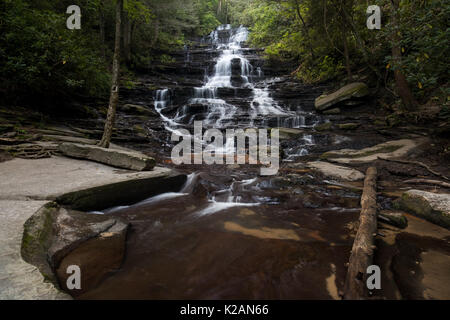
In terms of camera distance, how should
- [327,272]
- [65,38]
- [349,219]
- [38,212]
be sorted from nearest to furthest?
1. [327,272]
2. [38,212]
3. [349,219]
4. [65,38]

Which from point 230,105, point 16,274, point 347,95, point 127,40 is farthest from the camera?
point 127,40

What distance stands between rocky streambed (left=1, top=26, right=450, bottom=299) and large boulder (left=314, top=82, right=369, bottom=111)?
6.14 ft

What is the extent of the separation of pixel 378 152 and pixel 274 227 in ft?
19.0

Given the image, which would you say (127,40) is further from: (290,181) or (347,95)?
(290,181)

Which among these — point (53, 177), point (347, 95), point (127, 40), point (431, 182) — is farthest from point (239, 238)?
point (127, 40)

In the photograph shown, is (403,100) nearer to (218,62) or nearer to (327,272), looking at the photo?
(327,272)

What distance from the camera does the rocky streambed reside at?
87.7 inches

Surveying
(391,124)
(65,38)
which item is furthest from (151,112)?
(391,124)

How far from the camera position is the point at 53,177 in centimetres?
418

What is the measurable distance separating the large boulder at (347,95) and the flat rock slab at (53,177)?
31.8ft

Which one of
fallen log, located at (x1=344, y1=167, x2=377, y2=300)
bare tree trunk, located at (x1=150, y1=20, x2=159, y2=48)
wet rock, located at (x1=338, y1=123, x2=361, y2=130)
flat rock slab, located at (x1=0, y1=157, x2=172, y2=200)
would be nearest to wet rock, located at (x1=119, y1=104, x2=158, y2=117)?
flat rock slab, located at (x1=0, y1=157, x2=172, y2=200)

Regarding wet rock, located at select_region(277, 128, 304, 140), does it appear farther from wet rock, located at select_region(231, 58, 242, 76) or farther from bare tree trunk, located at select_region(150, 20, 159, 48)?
bare tree trunk, located at select_region(150, 20, 159, 48)
